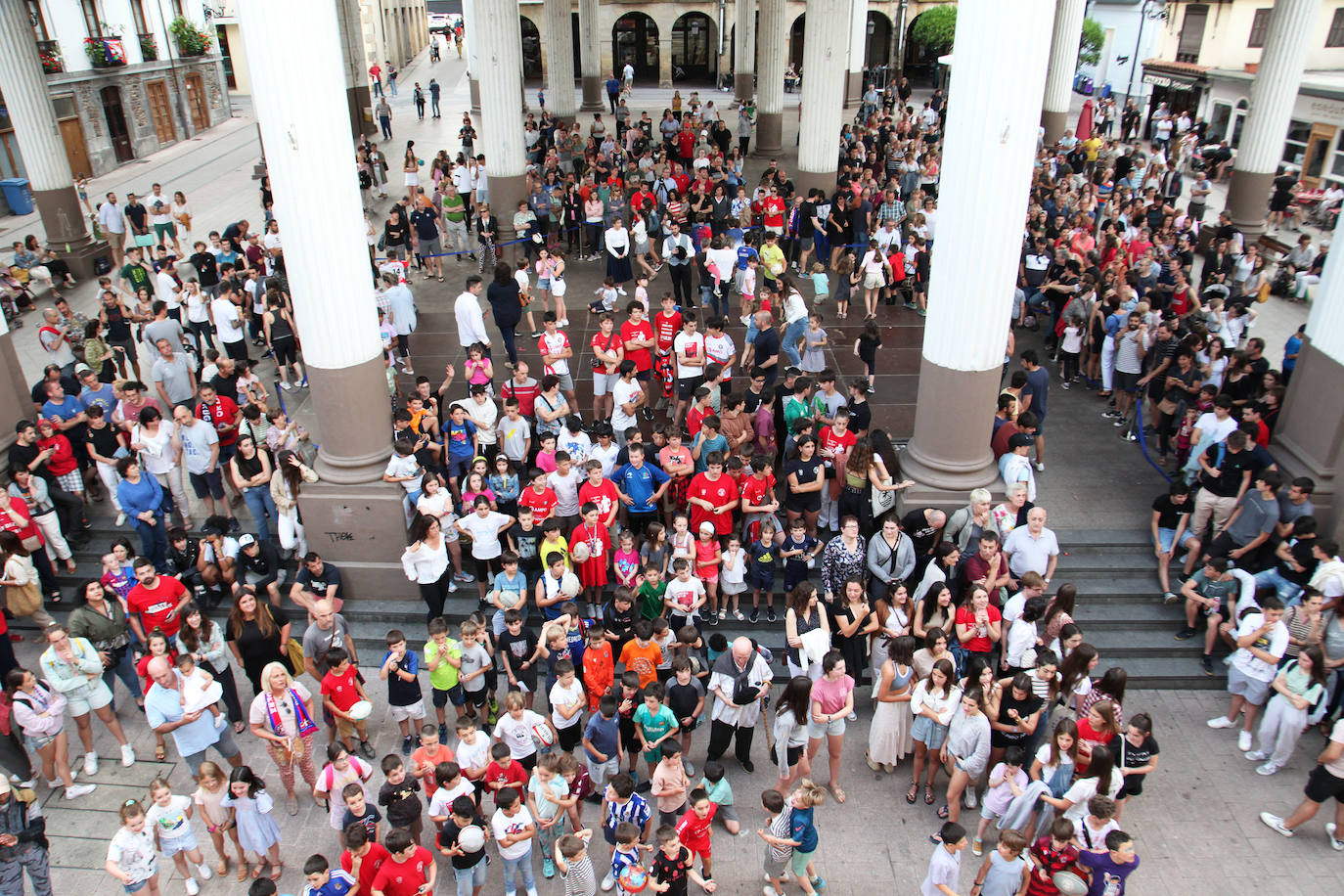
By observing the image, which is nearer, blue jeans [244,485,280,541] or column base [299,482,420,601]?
column base [299,482,420,601]

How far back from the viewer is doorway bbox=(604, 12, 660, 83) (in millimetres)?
47000

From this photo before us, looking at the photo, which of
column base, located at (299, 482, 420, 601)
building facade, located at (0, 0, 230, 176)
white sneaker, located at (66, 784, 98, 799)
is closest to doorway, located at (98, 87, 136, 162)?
building facade, located at (0, 0, 230, 176)

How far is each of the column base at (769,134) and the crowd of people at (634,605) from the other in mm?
14975

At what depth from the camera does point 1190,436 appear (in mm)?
10594

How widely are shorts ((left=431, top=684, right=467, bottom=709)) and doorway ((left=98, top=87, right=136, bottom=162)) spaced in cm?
2809

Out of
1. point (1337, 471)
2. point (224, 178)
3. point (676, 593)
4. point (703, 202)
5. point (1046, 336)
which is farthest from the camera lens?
point (224, 178)

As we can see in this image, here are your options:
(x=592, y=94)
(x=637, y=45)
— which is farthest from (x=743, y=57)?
(x=637, y=45)

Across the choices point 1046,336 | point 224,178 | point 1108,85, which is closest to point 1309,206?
point 1046,336

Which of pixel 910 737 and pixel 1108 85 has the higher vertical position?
pixel 1108 85

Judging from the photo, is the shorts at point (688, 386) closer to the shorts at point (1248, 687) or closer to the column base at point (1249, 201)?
the shorts at point (1248, 687)

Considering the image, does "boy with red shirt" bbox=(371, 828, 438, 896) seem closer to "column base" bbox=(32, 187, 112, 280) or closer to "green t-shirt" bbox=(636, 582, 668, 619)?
"green t-shirt" bbox=(636, 582, 668, 619)

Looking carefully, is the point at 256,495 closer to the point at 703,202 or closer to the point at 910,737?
the point at 910,737

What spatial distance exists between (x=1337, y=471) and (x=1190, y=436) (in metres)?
1.43

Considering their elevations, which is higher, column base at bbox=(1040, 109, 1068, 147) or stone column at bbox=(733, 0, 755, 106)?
stone column at bbox=(733, 0, 755, 106)
